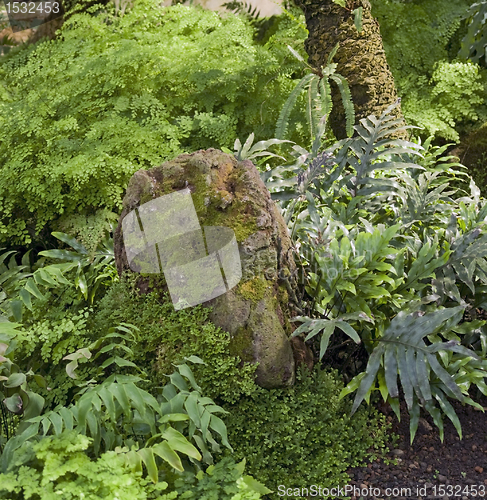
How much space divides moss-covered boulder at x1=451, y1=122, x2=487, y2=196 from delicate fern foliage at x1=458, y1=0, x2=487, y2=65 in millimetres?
660

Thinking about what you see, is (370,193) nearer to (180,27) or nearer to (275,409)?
(275,409)

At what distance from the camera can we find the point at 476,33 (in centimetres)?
460

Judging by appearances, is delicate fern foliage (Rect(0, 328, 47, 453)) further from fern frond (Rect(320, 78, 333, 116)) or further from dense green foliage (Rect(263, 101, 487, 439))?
fern frond (Rect(320, 78, 333, 116))

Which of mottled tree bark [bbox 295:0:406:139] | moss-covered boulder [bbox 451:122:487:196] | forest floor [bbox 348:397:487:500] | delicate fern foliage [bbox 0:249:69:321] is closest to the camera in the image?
forest floor [bbox 348:397:487:500]

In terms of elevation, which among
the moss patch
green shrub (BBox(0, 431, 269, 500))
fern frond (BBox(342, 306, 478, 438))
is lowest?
fern frond (BBox(342, 306, 478, 438))

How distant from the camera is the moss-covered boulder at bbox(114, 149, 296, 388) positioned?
2.45m

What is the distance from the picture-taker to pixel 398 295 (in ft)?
8.66

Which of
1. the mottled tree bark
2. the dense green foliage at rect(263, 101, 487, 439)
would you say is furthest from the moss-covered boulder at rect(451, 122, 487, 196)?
the dense green foliage at rect(263, 101, 487, 439)

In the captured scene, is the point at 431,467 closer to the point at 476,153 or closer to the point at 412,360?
the point at 412,360

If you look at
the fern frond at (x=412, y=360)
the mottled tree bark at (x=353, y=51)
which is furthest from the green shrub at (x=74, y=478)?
the mottled tree bark at (x=353, y=51)

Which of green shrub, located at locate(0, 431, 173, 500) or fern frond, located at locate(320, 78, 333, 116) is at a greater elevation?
fern frond, located at locate(320, 78, 333, 116)

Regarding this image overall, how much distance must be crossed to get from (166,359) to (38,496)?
0.86 m

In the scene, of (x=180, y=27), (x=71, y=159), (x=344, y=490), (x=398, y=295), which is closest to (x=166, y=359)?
(x=344, y=490)

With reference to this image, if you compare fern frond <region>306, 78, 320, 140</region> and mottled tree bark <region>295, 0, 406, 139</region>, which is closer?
fern frond <region>306, 78, 320, 140</region>
